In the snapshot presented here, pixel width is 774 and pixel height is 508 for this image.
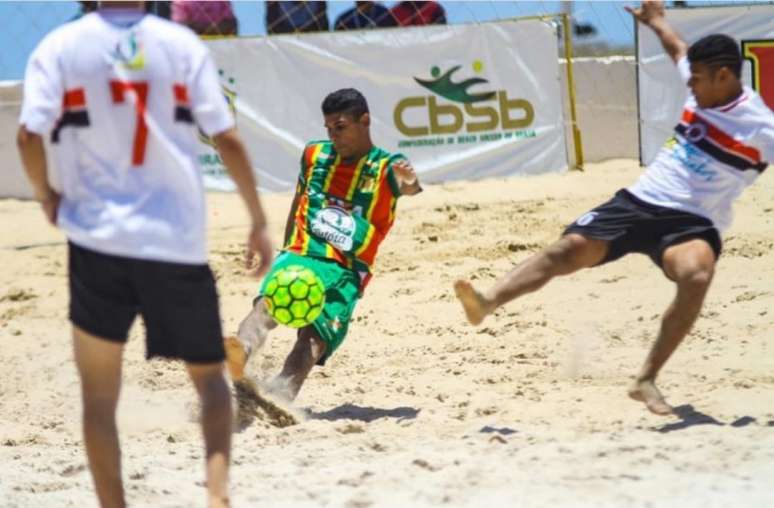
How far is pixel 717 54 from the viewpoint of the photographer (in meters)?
5.57

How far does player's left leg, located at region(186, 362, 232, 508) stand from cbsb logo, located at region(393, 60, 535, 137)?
27.7ft

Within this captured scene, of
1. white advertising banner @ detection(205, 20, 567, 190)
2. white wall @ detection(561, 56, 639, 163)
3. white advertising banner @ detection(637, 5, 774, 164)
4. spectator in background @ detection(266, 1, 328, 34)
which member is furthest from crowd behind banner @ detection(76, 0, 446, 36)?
white advertising banner @ detection(637, 5, 774, 164)

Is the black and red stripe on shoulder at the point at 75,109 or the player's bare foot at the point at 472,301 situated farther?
the player's bare foot at the point at 472,301

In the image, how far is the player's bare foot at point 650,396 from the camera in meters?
5.65

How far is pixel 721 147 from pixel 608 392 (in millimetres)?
1294

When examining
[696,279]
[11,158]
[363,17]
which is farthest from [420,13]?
[696,279]

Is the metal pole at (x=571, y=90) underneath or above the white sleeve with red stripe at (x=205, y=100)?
underneath

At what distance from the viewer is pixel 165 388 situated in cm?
705

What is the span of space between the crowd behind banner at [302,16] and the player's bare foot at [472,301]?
23.1 ft

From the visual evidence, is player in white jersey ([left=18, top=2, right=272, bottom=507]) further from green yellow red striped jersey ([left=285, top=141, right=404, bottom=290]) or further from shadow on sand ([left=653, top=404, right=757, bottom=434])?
green yellow red striped jersey ([left=285, top=141, right=404, bottom=290])

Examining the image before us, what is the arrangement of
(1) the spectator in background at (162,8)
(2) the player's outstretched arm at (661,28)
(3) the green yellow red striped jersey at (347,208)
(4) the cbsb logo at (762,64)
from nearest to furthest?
1. (2) the player's outstretched arm at (661,28)
2. (3) the green yellow red striped jersey at (347,208)
3. (1) the spectator in background at (162,8)
4. (4) the cbsb logo at (762,64)

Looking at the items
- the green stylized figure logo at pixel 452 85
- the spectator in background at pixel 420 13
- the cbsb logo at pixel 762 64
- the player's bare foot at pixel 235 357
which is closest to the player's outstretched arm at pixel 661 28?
the player's bare foot at pixel 235 357

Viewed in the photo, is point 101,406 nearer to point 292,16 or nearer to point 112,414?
point 112,414

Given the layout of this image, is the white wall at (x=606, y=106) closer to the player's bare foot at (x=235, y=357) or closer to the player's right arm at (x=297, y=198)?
the player's right arm at (x=297, y=198)
